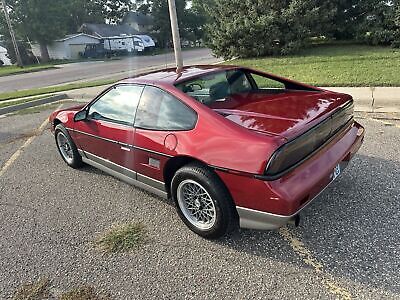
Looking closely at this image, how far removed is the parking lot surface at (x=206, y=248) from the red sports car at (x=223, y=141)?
0.96 ft

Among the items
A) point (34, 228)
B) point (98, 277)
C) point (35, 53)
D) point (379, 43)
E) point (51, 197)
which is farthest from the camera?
point (35, 53)

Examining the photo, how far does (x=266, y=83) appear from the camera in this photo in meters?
4.04

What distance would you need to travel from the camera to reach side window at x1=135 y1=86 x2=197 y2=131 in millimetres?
2807

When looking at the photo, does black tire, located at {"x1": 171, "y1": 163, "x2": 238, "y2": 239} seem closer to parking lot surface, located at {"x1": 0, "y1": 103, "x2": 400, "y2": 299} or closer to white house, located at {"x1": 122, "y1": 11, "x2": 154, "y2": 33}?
parking lot surface, located at {"x1": 0, "y1": 103, "x2": 400, "y2": 299}

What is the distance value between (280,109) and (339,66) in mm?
8238

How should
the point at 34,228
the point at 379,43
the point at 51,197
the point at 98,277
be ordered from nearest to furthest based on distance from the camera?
the point at 98,277 < the point at 34,228 < the point at 51,197 < the point at 379,43

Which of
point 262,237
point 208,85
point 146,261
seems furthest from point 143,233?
point 208,85

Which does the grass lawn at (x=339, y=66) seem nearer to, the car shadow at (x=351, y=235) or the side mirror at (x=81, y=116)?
the car shadow at (x=351, y=235)

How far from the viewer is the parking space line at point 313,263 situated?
214 cm

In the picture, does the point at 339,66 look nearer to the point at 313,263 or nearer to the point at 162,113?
Answer: the point at 162,113

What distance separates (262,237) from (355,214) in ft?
3.03

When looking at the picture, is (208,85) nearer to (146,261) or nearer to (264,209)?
(264,209)

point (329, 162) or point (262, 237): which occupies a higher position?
point (329, 162)

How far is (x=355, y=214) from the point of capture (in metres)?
2.92
